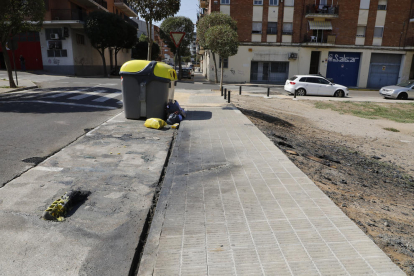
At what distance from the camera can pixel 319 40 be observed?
113 feet

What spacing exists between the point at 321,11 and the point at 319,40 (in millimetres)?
3081

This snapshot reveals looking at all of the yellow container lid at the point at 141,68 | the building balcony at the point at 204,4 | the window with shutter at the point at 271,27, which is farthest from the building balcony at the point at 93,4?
the yellow container lid at the point at 141,68

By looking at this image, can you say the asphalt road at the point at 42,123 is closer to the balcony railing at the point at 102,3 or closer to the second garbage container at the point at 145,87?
the second garbage container at the point at 145,87

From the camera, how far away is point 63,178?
4387 millimetres

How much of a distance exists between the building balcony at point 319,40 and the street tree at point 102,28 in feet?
69.2

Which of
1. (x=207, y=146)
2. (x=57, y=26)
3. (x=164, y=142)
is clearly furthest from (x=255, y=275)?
(x=57, y=26)

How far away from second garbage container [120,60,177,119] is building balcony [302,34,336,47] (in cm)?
2955

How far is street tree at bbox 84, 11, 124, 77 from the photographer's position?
31.0 m

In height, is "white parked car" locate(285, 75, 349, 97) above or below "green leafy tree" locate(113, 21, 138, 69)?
below

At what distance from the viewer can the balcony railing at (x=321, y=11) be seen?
33.0m

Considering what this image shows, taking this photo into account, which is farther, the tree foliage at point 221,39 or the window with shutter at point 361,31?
the window with shutter at point 361,31

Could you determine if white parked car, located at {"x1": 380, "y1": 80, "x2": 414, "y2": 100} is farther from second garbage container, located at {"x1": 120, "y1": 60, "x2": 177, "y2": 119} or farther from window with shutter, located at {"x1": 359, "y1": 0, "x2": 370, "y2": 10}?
second garbage container, located at {"x1": 120, "y1": 60, "x2": 177, "y2": 119}

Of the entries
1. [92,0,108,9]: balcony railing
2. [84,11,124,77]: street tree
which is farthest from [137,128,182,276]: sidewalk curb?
[92,0,108,9]: balcony railing

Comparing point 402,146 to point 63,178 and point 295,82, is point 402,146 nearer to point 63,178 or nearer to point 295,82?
point 63,178
